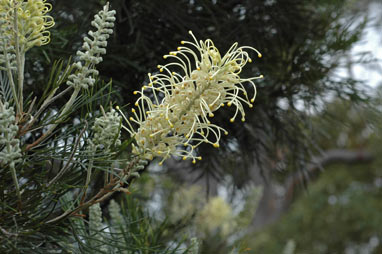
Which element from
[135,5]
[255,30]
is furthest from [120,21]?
[255,30]

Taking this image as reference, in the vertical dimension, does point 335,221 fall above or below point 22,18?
below

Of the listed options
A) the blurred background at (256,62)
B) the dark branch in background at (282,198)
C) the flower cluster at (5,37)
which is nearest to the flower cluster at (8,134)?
the flower cluster at (5,37)

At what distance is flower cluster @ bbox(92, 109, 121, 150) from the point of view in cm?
49

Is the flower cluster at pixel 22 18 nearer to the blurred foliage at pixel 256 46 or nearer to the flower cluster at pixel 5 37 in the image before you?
the flower cluster at pixel 5 37

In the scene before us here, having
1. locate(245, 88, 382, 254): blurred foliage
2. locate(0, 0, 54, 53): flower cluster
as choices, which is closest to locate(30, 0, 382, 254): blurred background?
locate(0, 0, 54, 53): flower cluster

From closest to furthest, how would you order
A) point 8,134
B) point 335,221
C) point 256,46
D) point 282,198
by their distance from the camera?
point 8,134
point 256,46
point 282,198
point 335,221

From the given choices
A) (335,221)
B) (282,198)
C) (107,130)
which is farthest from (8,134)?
(335,221)

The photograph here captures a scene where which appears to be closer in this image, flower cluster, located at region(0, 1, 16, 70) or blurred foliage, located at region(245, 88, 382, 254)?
flower cluster, located at region(0, 1, 16, 70)

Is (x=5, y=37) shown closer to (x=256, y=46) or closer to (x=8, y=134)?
(x=8, y=134)

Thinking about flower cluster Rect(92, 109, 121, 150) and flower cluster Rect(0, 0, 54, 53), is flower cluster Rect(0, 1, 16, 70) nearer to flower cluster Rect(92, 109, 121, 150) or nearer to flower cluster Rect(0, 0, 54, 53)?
flower cluster Rect(0, 0, 54, 53)

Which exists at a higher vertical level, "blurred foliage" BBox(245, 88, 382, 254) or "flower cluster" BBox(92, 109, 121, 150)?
"flower cluster" BBox(92, 109, 121, 150)

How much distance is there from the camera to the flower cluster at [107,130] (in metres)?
0.49

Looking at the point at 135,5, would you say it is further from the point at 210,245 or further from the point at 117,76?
the point at 210,245

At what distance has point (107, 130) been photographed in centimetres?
49
